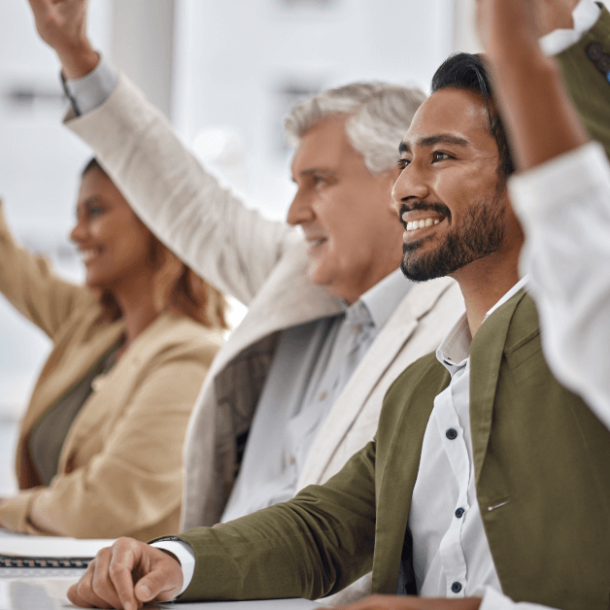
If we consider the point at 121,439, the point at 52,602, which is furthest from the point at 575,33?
the point at 121,439

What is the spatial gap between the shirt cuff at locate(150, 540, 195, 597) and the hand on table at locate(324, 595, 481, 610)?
9.2 inches

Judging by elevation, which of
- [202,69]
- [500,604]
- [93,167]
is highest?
[202,69]

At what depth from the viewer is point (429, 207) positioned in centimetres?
103

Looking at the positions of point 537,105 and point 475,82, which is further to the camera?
point 475,82

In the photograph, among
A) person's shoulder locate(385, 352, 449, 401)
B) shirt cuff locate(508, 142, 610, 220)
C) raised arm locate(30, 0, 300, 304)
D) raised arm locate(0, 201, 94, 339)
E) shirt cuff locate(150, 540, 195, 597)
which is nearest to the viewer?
shirt cuff locate(508, 142, 610, 220)

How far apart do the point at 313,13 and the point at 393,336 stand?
2970mm

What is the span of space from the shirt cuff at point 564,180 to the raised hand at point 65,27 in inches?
53.9

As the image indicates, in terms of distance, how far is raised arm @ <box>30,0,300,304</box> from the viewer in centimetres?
189

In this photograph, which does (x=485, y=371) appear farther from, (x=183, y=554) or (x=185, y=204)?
(x=185, y=204)

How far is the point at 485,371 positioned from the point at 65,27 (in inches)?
48.5

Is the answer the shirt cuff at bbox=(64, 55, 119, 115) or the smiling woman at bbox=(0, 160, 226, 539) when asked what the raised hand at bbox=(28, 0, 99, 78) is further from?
the smiling woman at bbox=(0, 160, 226, 539)

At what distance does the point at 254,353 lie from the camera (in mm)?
1842

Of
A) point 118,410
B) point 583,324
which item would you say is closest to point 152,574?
point 583,324

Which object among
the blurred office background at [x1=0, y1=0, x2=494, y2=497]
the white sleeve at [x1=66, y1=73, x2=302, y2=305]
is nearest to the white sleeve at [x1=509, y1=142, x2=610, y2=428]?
the white sleeve at [x1=66, y1=73, x2=302, y2=305]
